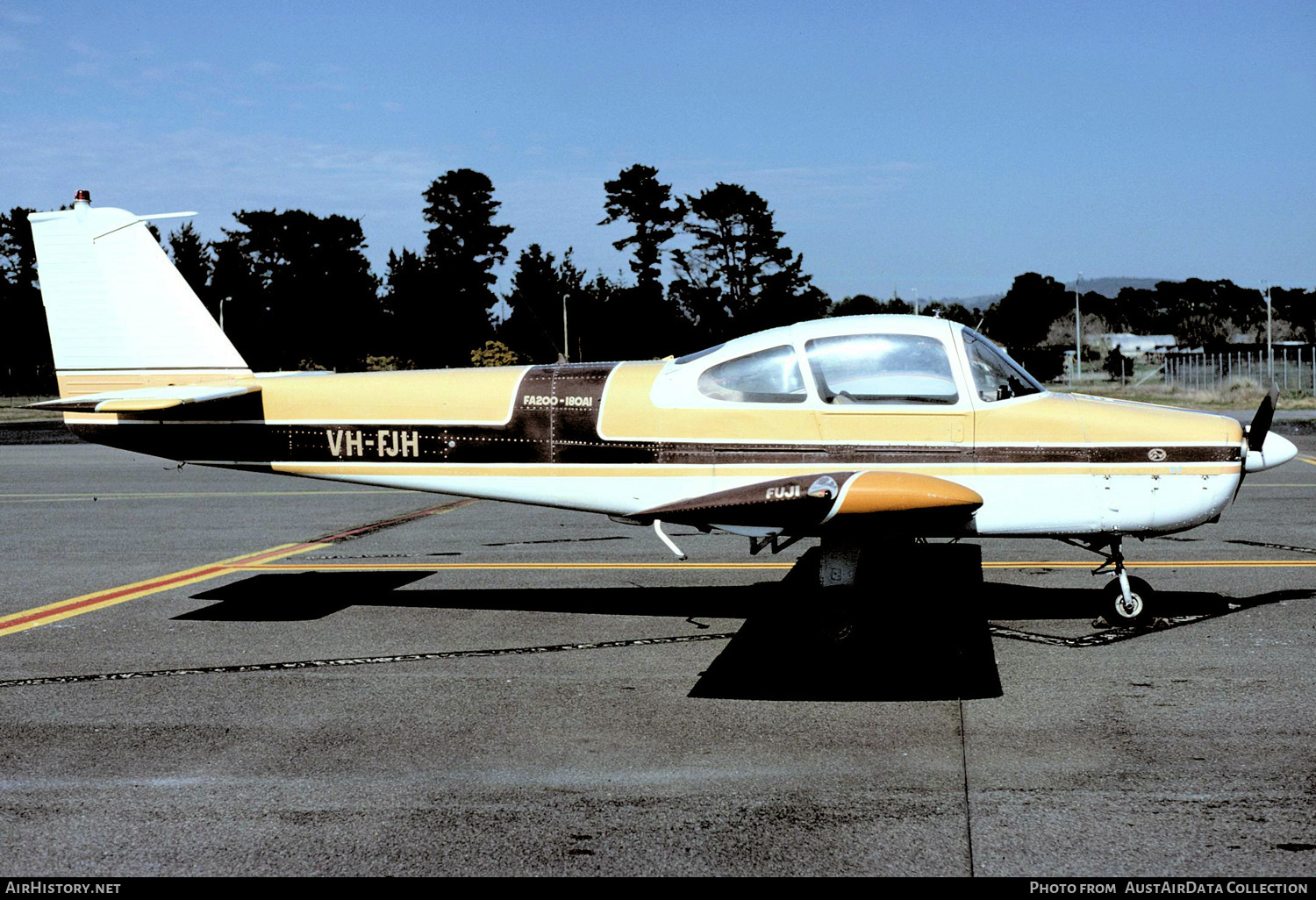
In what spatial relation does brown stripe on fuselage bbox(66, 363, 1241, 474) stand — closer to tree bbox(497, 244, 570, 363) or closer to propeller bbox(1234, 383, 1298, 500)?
propeller bbox(1234, 383, 1298, 500)

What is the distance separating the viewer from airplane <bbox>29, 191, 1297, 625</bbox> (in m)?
7.47

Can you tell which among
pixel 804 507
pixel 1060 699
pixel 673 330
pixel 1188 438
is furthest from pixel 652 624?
pixel 673 330

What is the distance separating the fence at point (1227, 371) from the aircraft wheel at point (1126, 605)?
51.7 meters

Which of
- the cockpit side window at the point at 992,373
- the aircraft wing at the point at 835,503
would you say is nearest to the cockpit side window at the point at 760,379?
the aircraft wing at the point at 835,503

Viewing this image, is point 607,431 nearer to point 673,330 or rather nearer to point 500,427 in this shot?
point 500,427

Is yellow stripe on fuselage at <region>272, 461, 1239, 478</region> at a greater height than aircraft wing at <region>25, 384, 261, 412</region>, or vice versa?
aircraft wing at <region>25, 384, 261, 412</region>

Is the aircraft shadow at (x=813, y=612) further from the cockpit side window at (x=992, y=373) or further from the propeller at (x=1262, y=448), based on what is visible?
the cockpit side window at (x=992, y=373)

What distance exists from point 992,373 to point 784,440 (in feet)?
4.66

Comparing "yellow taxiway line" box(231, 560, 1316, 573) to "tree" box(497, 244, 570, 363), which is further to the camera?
"tree" box(497, 244, 570, 363)

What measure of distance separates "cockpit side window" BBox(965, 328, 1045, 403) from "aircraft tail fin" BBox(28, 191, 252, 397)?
5464mm

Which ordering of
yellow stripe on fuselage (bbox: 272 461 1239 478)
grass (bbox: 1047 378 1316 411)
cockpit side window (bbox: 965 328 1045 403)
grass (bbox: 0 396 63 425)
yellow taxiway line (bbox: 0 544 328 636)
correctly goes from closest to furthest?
1. yellow stripe on fuselage (bbox: 272 461 1239 478)
2. cockpit side window (bbox: 965 328 1045 403)
3. yellow taxiway line (bbox: 0 544 328 636)
4. grass (bbox: 1047 378 1316 411)
5. grass (bbox: 0 396 63 425)

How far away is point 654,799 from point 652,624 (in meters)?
3.40

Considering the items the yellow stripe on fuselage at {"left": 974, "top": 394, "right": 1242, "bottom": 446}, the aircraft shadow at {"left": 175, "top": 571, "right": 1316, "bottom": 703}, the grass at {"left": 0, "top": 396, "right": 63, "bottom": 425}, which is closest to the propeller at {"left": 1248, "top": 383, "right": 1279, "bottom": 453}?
the yellow stripe on fuselage at {"left": 974, "top": 394, "right": 1242, "bottom": 446}
